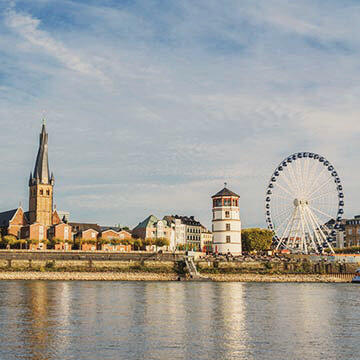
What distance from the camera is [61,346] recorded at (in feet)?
111

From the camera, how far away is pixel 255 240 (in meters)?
156

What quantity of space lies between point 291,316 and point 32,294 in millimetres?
30169

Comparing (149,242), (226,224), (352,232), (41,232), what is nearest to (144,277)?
(226,224)

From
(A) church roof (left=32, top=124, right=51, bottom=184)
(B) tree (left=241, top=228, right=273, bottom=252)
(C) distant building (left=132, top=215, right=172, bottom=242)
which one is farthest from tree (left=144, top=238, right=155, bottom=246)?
(A) church roof (left=32, top=124, right=51, bottom=184)

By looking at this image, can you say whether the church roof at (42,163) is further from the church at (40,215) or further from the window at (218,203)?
the window at (218,203)

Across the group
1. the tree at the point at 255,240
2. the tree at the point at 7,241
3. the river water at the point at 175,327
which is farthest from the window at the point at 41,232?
the river water at the point at 175,327

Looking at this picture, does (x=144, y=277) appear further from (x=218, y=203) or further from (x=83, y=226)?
→ (x=83, y=226)

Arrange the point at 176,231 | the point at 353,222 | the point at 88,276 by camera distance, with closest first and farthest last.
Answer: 1. the point at 88,276
2. the point at 176,231
3. the point at 353,222

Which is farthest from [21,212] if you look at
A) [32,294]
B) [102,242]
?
[32,294]

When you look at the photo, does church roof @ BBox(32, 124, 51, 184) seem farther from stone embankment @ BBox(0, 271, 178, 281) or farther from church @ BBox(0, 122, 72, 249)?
stone embankment @ BBox(0, 271, 178, 281)

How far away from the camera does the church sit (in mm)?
143875

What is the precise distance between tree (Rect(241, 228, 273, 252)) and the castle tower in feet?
170

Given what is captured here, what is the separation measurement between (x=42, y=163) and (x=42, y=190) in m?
7.05

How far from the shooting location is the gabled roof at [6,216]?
147950mm
